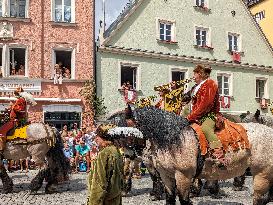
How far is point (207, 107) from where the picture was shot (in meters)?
6.97

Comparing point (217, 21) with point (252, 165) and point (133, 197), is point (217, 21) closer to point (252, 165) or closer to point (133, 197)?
point (133, 197)

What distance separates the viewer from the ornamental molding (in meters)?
20.9

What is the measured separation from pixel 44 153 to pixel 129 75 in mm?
13761

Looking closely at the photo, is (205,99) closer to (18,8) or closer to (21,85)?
(21,85)

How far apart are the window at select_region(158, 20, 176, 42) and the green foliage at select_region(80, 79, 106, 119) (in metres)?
5.49

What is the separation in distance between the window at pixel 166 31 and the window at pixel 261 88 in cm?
764

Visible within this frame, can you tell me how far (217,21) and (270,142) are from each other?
70.1 ft

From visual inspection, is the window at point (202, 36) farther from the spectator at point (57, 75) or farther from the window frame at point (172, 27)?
the spectator at point (57, 75)

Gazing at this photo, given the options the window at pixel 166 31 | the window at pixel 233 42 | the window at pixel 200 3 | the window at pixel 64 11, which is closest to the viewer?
the window at pixel 64 11

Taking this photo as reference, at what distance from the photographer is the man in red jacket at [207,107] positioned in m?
6.84

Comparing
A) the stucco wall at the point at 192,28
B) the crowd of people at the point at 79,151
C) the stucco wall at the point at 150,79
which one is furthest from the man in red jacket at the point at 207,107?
the stucco wall at the point at 192,28

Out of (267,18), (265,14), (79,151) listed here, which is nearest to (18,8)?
(79,151)

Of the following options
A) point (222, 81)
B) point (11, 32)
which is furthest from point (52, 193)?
point (222, 81)

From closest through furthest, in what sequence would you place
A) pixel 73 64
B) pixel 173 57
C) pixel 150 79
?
pixel 73 64 → pixel 150 79 → pixel 173 57
